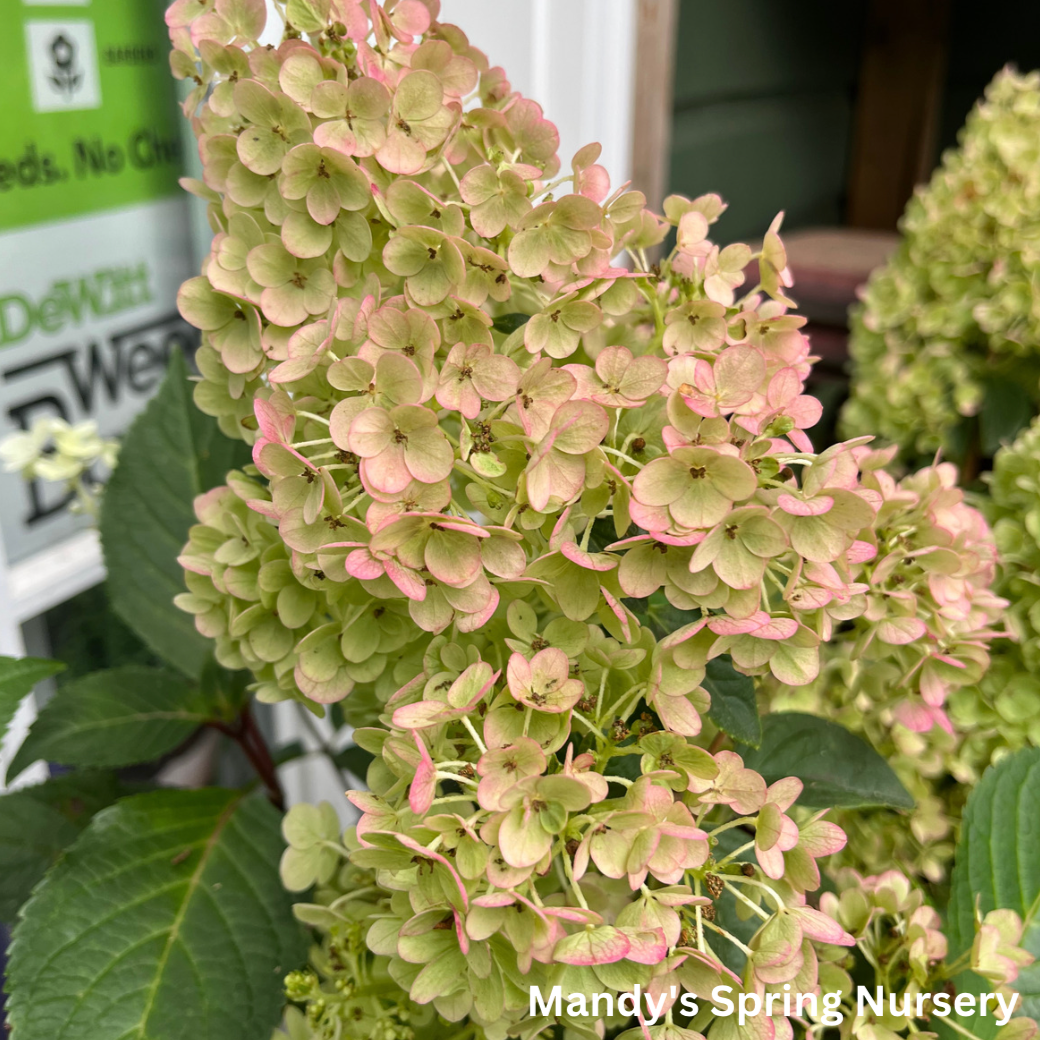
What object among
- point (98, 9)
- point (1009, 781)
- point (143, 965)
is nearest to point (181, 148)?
point (98, 9)

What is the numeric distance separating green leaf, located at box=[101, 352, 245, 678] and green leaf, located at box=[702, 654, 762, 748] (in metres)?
0.41

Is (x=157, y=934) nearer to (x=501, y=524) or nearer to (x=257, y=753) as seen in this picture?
(x=257, y=753)

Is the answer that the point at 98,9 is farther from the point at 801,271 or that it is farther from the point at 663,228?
the point at 801,271

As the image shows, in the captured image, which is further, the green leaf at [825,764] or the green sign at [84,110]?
the green sign at [84,110]

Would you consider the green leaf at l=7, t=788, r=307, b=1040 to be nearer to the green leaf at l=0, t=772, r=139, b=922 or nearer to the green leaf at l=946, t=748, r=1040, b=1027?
the green leaf at l=0, t=772, r=139, b=922

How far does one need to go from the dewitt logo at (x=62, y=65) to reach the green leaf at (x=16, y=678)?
0.54 meters

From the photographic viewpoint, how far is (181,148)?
924mm

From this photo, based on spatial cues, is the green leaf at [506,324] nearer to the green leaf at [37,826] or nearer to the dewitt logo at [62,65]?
the green leaf at [37,826]

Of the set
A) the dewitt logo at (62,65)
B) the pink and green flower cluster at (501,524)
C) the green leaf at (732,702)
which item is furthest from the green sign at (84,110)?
the green leaf at (732,702)

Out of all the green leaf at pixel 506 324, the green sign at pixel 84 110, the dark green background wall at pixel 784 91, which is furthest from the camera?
the dark green background wall at pixel 784 91

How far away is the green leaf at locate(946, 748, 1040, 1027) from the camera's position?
494mm

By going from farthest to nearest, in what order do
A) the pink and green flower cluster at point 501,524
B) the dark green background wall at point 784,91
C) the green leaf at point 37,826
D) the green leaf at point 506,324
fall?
the dark green background wall at point 784,91
the green leaf at point 37,826
the green leaf at point 506,324
the pink and green flower cluster at point 501,524

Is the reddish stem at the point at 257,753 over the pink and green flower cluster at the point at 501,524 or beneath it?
beneath

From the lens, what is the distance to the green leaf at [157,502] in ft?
2.15
